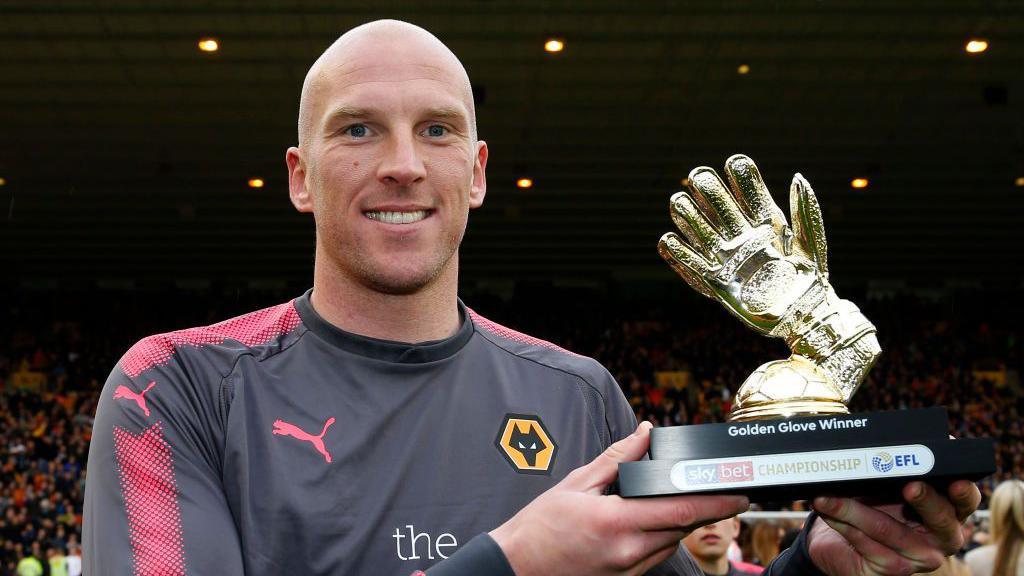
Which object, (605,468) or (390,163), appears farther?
(390,163)

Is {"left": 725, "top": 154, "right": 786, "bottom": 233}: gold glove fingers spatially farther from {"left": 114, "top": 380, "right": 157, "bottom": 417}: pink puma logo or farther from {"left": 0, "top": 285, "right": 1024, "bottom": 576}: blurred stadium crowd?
{"left": 0, "top": 285, "right": 1024, "bottom": 576}: blurred stadium crowd

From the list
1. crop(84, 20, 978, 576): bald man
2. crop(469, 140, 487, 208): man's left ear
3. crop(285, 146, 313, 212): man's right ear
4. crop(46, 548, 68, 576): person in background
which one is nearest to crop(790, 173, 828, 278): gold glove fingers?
crop(84, 20, 978, 576): bald man

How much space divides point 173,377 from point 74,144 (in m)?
15.4

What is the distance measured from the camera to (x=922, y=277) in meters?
24.3

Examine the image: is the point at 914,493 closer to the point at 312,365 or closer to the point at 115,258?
the point at 312,365

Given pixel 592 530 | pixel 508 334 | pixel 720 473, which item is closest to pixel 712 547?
pixel 508 334

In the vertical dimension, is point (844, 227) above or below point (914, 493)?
above

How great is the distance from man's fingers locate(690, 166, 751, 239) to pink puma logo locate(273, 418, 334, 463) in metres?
0.62

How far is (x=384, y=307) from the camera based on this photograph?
157cm

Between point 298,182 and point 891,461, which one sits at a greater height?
point 298,182

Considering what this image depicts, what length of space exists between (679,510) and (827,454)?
0.76ft

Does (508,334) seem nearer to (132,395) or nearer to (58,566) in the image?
(132,395)

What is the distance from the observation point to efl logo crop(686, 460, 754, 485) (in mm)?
1165

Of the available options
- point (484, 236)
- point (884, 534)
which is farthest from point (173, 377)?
point (484, 236)
